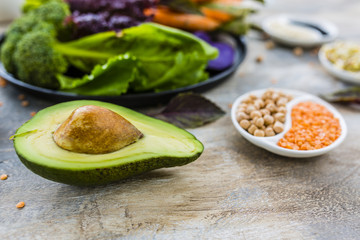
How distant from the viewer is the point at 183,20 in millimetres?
1535

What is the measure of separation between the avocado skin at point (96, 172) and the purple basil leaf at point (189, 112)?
29 centimetres

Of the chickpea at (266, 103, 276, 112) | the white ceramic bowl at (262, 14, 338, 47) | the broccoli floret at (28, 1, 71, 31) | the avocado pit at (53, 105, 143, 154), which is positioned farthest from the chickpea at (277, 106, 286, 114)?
the broccoli floret at (28, 1, 71, 31)

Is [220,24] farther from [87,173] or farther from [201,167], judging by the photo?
[87,173]

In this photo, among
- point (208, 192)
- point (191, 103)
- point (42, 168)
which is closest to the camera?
point (42, 168)

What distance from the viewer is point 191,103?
1129 mm

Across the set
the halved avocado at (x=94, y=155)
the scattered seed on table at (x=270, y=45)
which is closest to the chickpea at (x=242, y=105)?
the halved avocado at (x=94, y=155)

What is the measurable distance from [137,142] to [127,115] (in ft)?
0.38

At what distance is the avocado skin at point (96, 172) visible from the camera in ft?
2.42

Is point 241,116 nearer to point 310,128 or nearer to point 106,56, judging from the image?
point 310,128

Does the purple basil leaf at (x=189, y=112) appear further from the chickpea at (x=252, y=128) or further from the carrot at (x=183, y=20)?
the carrot at (x=183, y=20)

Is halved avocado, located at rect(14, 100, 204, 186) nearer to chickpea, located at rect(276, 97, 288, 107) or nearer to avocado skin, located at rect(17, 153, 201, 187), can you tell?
avocado skin, located at rect(17, 153, 201, 187)

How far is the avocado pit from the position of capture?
0.77m

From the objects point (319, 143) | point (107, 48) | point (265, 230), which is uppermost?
point (107, 48)

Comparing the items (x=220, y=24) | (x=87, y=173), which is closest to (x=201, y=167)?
→ (x=87, y=173)
